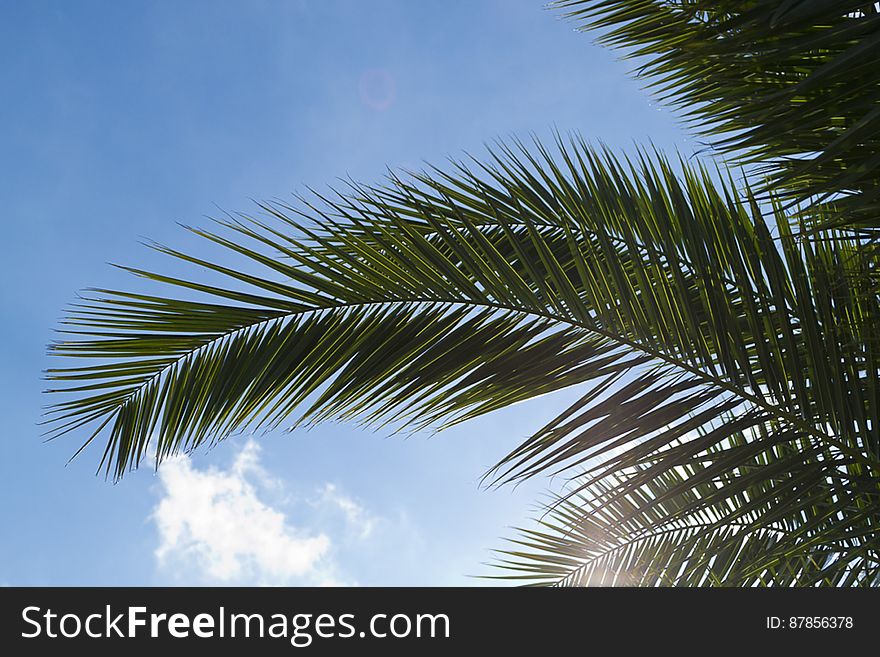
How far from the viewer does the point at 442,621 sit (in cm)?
124

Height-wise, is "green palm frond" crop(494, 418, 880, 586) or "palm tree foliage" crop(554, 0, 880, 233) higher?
"palm tree foliage" crop(554, 0, 880, 233)

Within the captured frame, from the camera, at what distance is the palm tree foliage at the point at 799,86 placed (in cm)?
124

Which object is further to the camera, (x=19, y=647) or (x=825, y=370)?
(x=825, y=370)

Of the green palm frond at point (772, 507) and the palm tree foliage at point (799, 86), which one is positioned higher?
the palm tree foliage at point (799, 86)

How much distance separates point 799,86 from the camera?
1226 millimetres

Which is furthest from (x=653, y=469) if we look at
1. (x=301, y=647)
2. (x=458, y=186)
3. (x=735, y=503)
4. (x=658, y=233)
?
(x=735, y=503)

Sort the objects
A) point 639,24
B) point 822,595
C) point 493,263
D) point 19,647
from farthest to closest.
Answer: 1. point 639,24
2. point 493,263
3. point 822,595
4. point 19,647

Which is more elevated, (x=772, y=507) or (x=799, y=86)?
(x=799, y=86)

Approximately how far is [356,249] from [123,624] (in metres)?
0.92

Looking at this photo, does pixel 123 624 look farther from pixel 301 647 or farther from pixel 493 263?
pixel 493 263

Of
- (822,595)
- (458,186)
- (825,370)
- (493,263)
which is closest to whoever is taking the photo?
(822,595)

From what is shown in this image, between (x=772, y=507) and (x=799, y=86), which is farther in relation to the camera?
(x=772, y=507)

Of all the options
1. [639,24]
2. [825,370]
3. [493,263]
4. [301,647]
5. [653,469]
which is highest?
[639,24]

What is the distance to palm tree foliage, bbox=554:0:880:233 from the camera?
4.06 ft
